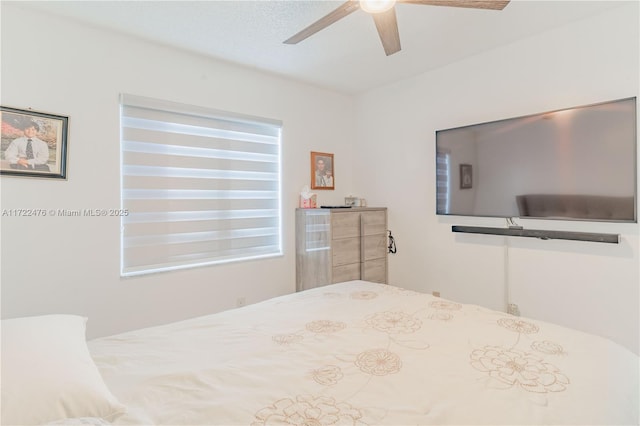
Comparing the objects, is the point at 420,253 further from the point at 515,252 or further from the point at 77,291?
the point at 77,291

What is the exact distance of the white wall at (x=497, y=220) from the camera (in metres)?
2.26

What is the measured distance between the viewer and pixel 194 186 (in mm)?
2943

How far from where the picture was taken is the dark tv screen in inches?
84.7

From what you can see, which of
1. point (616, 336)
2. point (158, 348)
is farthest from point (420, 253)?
point (158, 348)

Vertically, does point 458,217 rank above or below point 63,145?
below

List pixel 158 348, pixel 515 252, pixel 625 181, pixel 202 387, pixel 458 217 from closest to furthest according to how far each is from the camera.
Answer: pixel 202 387
pixel 158 348
pixel 625 181
pixel 515 252
pixel 458 217

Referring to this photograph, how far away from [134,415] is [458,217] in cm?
290

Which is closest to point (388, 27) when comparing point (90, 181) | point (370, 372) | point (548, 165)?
point (548, 165)

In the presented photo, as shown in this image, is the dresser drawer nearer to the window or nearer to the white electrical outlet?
the window

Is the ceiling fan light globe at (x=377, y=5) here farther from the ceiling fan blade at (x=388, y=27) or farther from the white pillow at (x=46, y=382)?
the white pillow at (x=46, y=382)

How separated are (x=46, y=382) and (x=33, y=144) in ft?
6.59

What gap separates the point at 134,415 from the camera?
2.95 ft

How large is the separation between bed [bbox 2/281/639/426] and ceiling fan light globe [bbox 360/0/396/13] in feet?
5.04

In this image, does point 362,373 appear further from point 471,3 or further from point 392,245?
point 392,245
